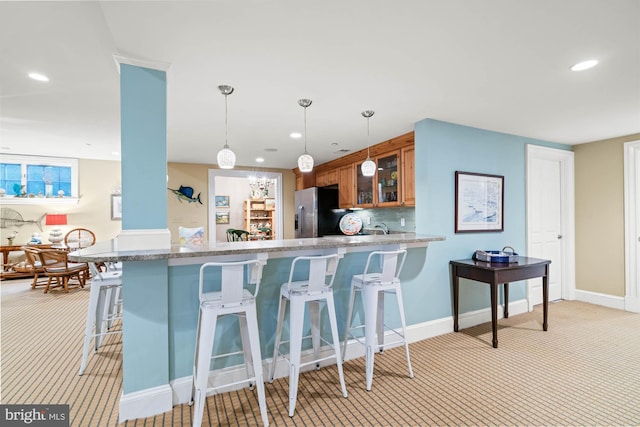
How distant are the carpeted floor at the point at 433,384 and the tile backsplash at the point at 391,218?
5.15 feet

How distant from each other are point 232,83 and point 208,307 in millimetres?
1661

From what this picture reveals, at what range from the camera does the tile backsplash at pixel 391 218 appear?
14.0 feet

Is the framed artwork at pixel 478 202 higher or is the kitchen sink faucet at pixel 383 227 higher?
the framed artwork at pixel 478 202

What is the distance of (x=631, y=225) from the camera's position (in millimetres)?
3885

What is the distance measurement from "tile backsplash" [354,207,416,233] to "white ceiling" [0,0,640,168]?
52.2 inches

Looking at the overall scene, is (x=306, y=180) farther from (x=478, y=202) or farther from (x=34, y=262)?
(x=34, y=262)

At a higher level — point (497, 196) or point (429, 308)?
point (497, 196)

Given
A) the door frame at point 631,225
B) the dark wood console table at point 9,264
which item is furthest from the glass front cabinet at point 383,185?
the dark wood console table at point 9,264

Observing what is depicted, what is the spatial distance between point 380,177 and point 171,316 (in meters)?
3.13

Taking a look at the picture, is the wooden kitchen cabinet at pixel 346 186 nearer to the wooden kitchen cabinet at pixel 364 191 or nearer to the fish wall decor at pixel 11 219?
the wooden kitchen cabinet at pixel 364 191

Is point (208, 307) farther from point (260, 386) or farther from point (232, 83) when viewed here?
point (232, 83)

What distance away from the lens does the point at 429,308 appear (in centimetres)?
321

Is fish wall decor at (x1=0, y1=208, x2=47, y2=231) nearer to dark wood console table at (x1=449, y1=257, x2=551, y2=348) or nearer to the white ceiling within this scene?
the white ceiling

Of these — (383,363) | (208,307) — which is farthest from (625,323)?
(208,307)
